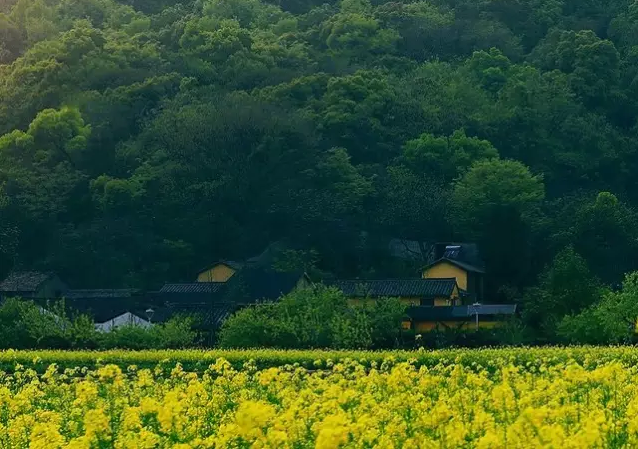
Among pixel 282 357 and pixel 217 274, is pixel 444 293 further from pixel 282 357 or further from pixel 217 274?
pixel 282 357

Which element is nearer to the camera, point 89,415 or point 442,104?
point 89,415

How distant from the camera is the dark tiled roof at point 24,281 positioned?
5041 cm

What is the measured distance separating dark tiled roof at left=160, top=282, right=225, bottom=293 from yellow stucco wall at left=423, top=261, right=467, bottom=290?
8.75m

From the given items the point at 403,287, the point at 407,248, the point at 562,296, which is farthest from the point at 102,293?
Result: the point at 562,296

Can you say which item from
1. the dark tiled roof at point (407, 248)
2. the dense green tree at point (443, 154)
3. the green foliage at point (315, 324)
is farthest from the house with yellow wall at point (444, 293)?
the dense green tree at point (443, 154)

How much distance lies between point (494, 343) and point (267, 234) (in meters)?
20.1

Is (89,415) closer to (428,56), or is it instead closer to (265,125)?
(265,125)

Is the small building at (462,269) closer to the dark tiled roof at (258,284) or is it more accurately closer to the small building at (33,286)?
the dark tiled roof at (258,284)

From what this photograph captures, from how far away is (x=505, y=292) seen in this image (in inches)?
1869

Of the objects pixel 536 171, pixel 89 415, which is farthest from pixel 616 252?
pixel 89 415

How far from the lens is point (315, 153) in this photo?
53688 mm

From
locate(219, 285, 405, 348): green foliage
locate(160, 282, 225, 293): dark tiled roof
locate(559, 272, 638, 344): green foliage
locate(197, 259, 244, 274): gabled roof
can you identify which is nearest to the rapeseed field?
locate(559, 272, 638, 344): green foliage

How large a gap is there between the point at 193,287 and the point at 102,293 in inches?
158

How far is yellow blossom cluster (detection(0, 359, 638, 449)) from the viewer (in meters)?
8.00
